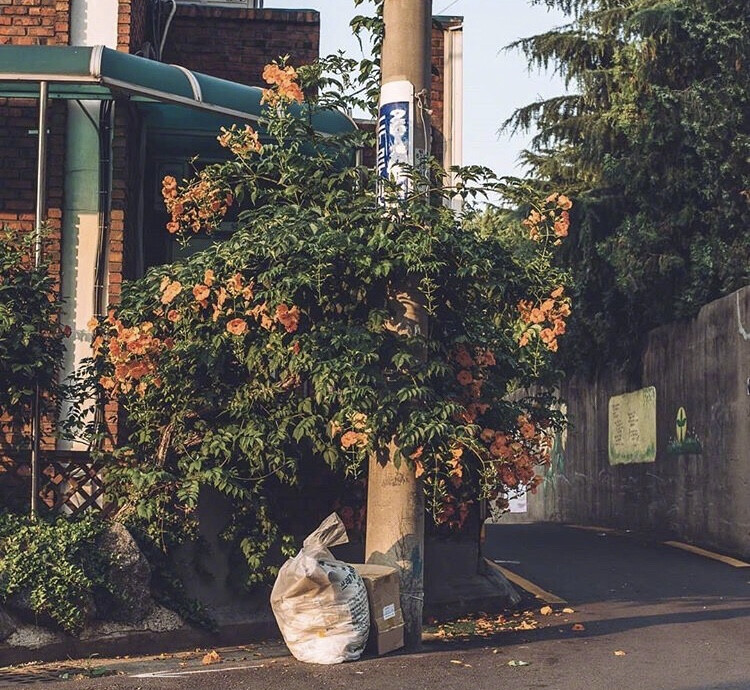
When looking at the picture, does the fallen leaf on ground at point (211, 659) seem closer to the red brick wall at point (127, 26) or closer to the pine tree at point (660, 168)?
the red brick wall at point (127, 26)

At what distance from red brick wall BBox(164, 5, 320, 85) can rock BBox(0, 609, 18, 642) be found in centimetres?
747

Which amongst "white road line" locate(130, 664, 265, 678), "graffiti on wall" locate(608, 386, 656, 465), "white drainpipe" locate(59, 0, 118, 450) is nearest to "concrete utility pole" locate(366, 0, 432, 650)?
"white road line" locate(130, 664, 265, 678)

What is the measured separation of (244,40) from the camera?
1442 centimetres

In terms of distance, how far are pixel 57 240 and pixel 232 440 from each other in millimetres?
3288

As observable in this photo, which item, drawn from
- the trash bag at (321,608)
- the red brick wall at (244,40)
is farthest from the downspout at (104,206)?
the trash bag at (321,608)

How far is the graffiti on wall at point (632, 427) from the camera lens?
2188cm

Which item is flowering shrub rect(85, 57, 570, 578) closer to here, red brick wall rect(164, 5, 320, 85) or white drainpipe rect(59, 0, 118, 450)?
white drainpipe rect(59, 0, 118, 450)

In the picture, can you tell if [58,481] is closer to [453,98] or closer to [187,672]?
[187,672]

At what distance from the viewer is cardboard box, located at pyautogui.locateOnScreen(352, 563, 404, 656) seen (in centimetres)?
914

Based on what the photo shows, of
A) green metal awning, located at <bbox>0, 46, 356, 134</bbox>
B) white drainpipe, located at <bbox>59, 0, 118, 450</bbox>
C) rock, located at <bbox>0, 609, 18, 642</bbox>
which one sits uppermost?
green metal awning, located at <bbox>0, 46, 356, 134</bbox>

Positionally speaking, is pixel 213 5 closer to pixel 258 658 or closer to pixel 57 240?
pixel 57 240

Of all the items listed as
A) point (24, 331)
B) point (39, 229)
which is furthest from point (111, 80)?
point (24, 331)

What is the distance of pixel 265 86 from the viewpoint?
46.6 feet

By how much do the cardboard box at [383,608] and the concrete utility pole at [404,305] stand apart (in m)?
0.24
